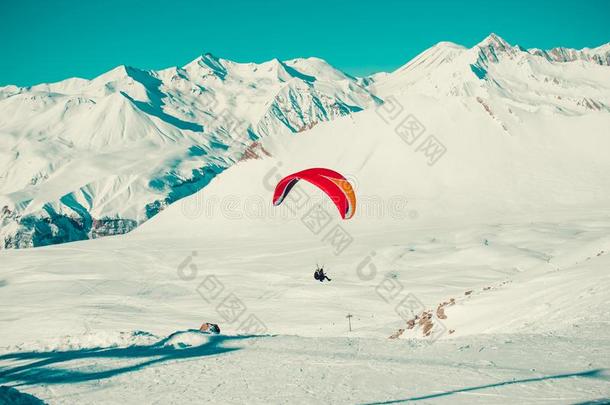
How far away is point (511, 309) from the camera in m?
18.2

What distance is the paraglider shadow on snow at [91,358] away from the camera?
12.9m

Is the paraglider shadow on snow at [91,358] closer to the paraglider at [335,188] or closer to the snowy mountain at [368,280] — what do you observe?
the snowy mountain at [368,280]

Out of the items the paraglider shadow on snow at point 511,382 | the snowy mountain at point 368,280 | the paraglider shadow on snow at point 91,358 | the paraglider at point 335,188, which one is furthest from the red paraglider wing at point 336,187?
the paraglider shadow on snow at point 511,382

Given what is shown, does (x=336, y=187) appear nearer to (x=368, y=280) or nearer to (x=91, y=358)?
(x=91, y=358)

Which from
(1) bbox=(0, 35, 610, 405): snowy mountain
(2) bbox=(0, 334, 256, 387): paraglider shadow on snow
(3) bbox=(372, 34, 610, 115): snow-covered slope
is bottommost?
(2) bbox=(0, 334, 256, 387): paraglider shadow on snow

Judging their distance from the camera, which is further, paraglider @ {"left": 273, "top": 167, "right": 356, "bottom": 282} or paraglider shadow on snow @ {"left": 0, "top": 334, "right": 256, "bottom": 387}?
paraglider @ {"left": 273, "top": 167, "right": 356, "bottom": 282}

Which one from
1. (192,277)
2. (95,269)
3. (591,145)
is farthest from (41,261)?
(591,145)

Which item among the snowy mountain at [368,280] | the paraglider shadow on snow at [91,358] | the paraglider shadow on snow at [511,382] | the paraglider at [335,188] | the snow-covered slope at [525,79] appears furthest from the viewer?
the snow-covered slope at [525,79]

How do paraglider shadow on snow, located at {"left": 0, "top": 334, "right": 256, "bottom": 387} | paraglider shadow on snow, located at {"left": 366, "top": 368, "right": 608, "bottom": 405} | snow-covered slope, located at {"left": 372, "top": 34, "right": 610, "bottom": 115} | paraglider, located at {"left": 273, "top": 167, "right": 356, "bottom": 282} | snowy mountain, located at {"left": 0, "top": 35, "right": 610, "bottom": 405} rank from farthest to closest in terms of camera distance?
1. snow-covered slope, located at {"left": 372, "top": 34, "right": 610, "bottom": 115}
2. paraglider, located at {"left": 273, "top": 167, "right": 356, "bottom": 282}
3. paraglider shadow on snow, located at {"left": 0, "top": 334, "right": 256, "bottom": 387}
4. snowy mountain, located at {"left": 0, "top": 35, "right": 610, "bottom": 405}
5. paraglider shadow on snow, located at {"left": 366, "top": 368, "right": 608, "bottom": 405}

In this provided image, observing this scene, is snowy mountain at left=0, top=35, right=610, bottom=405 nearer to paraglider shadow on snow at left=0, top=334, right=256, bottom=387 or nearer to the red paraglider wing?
paraglider shadow on snow at left=0, top=334, right=256, bottom=387

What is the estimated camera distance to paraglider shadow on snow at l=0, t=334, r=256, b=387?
12906mm

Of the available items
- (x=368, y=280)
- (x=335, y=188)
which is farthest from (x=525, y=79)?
(x=335, y=188)

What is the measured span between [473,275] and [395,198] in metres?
43.1

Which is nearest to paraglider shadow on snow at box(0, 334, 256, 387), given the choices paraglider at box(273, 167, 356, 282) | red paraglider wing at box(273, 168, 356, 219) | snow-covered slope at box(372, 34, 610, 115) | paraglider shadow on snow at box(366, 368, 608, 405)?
paraglider shadow on snow at box(366, 368, 608, 405)
